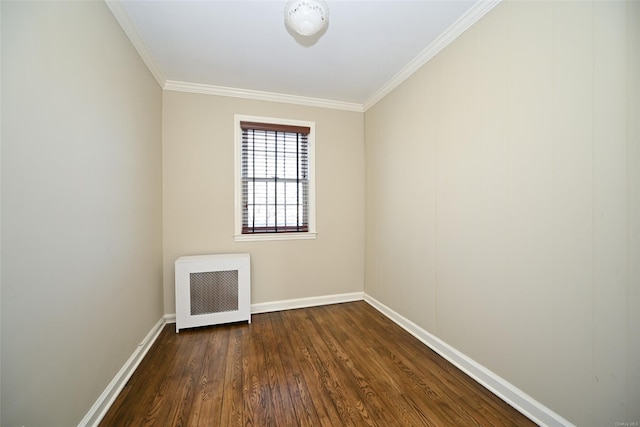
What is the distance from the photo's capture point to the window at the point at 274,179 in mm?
2854

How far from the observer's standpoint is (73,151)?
1.23 meters

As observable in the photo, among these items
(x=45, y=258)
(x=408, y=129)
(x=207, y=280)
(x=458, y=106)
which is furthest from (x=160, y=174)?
(x=458, y=106)

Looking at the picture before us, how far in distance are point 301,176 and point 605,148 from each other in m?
2.52

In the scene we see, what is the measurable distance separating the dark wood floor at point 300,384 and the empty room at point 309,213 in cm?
2

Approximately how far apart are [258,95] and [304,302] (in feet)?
8.35

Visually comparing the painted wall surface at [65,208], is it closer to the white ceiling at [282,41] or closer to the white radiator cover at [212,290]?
the white ceiling at [282,41]

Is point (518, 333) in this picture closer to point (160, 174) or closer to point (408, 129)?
point (408, 129)

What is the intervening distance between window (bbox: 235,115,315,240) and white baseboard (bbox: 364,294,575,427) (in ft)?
5.40

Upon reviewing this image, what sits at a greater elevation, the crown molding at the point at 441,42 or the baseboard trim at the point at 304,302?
the crown molding at the point at 441,42

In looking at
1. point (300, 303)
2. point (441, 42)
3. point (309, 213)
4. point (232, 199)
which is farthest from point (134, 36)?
point (300, 303)

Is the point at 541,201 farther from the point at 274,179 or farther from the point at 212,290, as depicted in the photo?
the point at 212,290

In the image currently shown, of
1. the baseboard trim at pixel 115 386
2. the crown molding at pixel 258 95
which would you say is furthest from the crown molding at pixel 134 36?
the baseboard trim at pixel 115 386

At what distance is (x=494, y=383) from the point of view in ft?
5.15

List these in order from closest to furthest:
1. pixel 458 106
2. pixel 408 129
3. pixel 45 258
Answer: pixel 45 258
pixel 458 106
pixel 408 129
